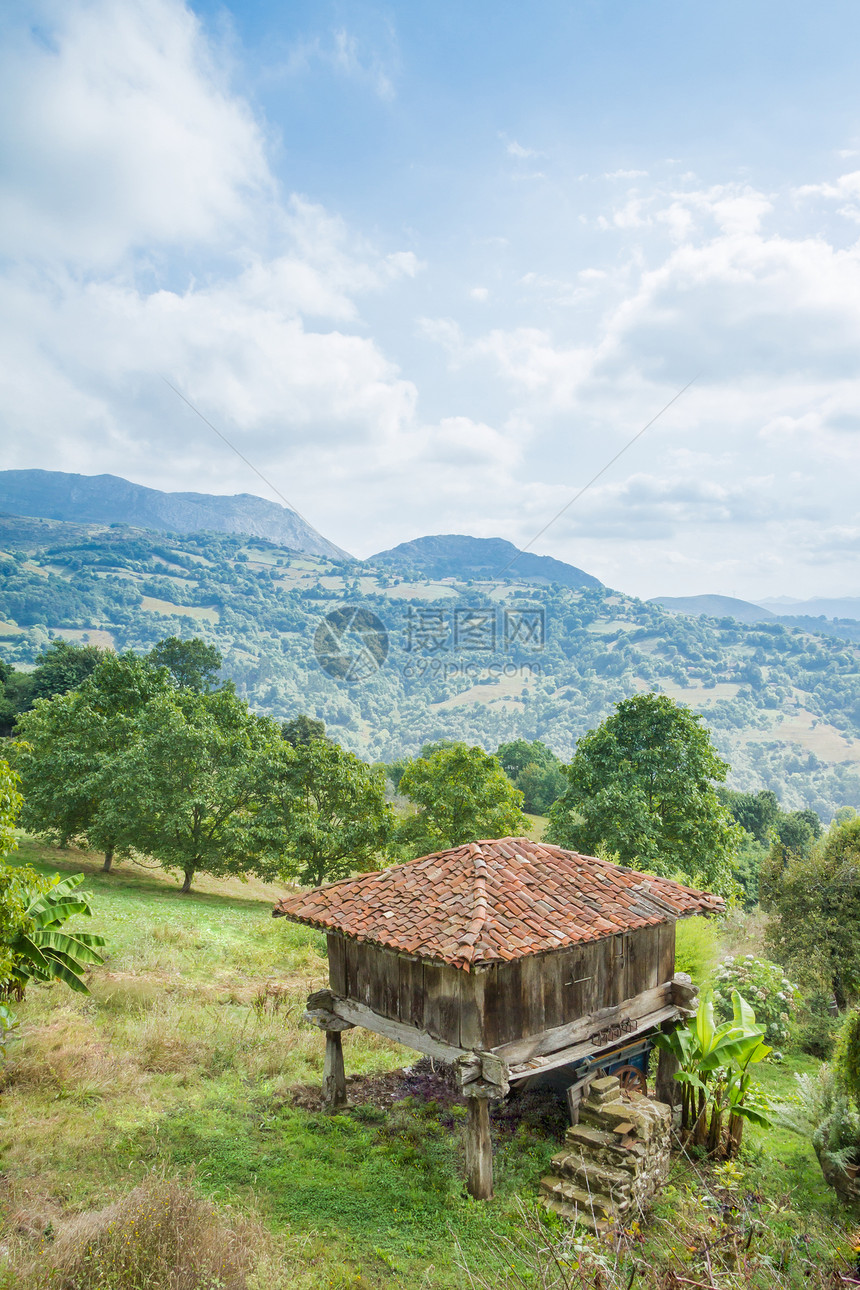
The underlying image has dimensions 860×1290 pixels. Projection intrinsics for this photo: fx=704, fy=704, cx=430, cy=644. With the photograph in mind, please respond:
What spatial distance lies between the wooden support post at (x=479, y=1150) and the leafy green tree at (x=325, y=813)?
67.9ft

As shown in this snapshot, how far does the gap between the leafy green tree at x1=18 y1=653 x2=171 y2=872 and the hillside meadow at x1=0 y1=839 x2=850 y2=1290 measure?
539 inches

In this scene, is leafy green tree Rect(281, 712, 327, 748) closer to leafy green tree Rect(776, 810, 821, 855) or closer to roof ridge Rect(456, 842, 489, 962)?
leafy green tree Rect(776, 810, 821, 855)

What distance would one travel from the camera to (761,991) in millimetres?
19641

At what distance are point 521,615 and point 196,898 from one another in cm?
16613

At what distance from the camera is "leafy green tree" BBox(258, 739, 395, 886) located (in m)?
30.4

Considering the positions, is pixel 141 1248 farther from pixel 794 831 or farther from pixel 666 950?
pixel 794 831

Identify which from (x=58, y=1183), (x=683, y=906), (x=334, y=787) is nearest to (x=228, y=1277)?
(x=58, y=1183)

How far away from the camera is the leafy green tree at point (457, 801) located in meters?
29.2

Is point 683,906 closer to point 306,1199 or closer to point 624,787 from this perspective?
point 306,1199

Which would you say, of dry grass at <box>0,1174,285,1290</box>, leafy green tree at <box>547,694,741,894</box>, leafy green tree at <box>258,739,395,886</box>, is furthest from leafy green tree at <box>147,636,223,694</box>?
dry grass at <box>0,1174,285,1290</box>

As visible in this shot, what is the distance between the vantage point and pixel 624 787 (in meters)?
26.2

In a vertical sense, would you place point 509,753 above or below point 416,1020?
below

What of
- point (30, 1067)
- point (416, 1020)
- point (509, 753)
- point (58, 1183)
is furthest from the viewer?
point (509, 753)

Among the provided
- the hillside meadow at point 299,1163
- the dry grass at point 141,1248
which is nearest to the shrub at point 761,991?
the hillside meadow at point 299,1163
